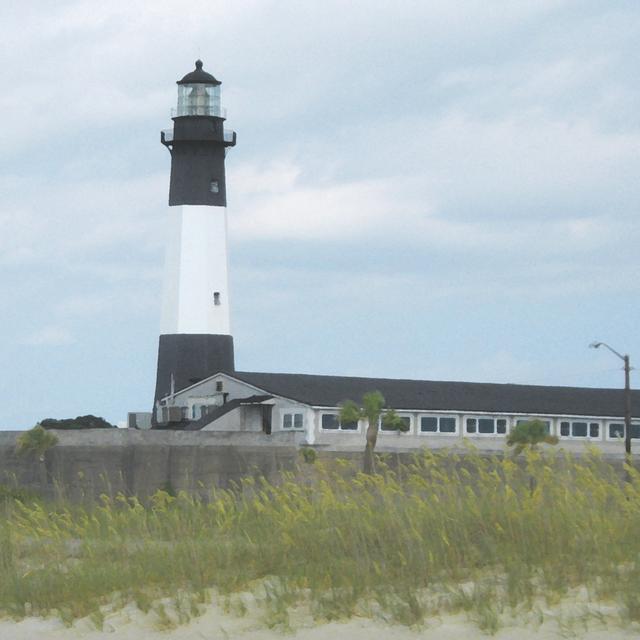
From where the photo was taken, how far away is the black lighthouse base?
6438 centimetres

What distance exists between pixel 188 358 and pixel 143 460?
17370 millimetres

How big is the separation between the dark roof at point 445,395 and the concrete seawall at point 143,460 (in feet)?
37.6

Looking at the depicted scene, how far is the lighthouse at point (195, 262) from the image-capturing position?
64.2 metres

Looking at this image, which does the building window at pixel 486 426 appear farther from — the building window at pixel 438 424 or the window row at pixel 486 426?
the building window at pixel 438 424

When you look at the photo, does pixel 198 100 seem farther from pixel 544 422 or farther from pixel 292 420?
pixel 544 422

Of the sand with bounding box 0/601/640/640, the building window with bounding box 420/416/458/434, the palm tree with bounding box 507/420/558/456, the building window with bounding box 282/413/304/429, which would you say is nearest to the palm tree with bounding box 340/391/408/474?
the building window with bounding box 282/413/304/429

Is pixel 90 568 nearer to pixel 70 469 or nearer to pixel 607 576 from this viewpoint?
pixel 607 576

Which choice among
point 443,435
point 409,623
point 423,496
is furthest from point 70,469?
point 409,623

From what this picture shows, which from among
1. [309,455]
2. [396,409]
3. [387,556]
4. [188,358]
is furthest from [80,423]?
[387,556]

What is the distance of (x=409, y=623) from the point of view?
34.3ft

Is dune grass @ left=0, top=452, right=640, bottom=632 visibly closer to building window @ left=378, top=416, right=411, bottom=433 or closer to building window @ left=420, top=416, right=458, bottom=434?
building window @ left=378, top=416, right=411, bottom=433

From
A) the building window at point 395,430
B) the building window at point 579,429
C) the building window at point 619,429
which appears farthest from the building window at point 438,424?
the building window at point 619,429

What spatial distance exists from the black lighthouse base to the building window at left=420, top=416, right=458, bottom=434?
1014 centimetres

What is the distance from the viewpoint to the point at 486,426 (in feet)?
206
